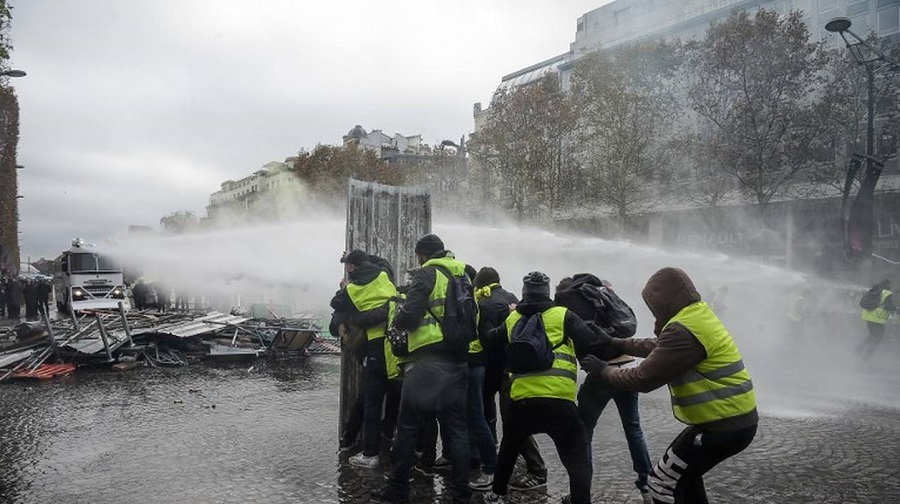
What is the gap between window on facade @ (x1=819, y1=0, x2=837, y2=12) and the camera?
29.4 meters

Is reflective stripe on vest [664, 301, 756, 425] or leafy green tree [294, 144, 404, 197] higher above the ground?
leafy green tree [294, 144, 404, 197]

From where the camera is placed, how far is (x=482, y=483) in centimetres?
525

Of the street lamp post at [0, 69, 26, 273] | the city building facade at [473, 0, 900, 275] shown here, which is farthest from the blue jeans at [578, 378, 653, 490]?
the street lamp post at [0, 69, 26, 273]

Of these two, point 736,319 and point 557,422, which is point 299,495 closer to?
point 557,422

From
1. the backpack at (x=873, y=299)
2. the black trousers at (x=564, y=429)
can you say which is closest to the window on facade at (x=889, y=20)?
the backpack at (x=873, y=299)

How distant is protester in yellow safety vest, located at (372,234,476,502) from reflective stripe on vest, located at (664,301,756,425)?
1.80 m

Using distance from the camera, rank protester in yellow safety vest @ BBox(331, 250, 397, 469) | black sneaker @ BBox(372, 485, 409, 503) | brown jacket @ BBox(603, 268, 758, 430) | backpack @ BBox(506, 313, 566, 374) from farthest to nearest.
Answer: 1. protester in yellow safety vest @ BBox(331, 250, 397, 469)
2. black sneaker @ BBox(372, 485, 409, 503)
3. backpack @ BBox(506, 313, 566, 374)
4. brown jacket @ BBox(603, 268, 758, 430)

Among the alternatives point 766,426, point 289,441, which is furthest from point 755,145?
point 289,441

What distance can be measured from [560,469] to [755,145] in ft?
65.3

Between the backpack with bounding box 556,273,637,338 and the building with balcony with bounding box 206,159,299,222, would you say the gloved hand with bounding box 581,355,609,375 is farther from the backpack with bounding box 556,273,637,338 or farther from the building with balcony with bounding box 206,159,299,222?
the building with balcony with bounding box 206,159,299,222

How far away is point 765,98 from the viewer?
22.1m

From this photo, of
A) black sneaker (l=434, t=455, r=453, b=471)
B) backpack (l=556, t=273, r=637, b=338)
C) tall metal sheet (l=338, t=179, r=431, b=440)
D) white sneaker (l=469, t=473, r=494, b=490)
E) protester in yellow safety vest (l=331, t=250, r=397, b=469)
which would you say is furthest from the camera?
tall metal sheet (l=338, t=179, r=431, b=440)

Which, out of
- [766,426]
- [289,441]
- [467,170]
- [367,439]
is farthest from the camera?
[467,170]

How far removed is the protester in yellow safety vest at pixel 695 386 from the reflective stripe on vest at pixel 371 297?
2651 mm
